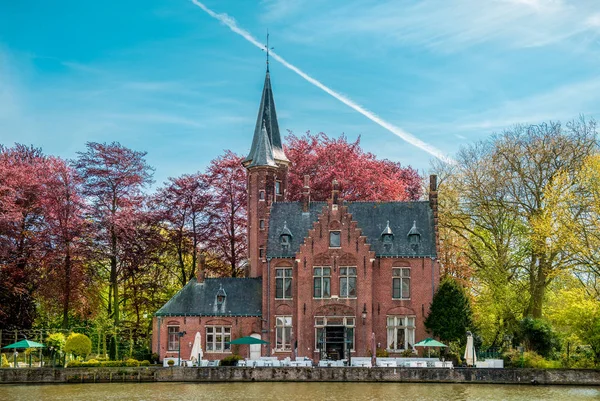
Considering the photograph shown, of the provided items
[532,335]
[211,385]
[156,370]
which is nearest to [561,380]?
[532,335]

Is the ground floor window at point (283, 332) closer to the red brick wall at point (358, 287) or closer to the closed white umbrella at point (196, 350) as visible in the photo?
the red brick wall at point (358, 287)

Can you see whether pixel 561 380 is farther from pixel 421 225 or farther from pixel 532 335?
pixel 421 225

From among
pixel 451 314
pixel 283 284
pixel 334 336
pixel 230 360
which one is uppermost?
pixel 283 284

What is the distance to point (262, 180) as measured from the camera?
53656 mm

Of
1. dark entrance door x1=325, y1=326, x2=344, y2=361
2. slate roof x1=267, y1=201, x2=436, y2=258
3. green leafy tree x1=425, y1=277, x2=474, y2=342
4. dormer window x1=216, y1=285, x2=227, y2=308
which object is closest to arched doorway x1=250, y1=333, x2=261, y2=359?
dormer window x1=216, y1=285, x2=227, y2=308

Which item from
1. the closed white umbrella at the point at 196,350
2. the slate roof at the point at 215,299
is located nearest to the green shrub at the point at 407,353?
the slate roof at the point at 215,299

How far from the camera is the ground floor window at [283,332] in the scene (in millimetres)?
49344

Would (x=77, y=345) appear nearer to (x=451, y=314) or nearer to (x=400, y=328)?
(x=400, y=328)

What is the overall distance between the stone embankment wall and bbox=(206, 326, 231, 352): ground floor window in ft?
21.1

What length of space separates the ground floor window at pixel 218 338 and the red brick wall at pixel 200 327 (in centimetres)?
21

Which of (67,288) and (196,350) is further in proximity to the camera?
(67,288)

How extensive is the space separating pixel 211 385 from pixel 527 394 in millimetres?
14502

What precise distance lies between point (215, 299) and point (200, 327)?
6.09 ft

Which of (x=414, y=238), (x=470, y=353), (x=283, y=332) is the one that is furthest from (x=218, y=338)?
(x=470, y=353)
